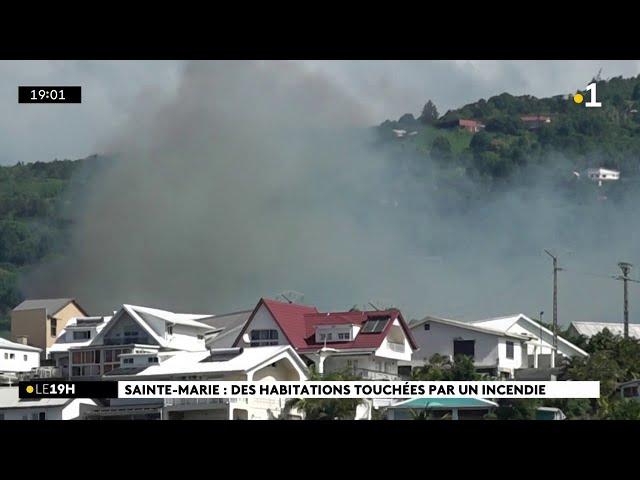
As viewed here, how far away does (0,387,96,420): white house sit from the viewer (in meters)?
10.7

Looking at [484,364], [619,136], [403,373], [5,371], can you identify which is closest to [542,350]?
[484,364]

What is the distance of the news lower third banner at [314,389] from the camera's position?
8.66 m

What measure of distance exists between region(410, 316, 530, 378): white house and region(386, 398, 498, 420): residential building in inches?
135

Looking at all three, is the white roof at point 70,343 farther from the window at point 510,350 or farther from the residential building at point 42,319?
the window at point 510,350

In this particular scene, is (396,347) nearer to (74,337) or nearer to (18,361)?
(74,337)

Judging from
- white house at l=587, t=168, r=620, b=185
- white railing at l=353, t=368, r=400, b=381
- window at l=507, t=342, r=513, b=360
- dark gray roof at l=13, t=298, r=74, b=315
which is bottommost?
white railing at l=353, t=368, r=400, b=381

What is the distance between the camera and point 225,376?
11.9m

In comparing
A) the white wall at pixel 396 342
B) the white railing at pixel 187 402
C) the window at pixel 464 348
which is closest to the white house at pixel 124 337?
the white wall at pixel 396 342

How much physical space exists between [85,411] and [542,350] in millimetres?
5777

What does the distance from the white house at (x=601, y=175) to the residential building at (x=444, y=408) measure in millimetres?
2743

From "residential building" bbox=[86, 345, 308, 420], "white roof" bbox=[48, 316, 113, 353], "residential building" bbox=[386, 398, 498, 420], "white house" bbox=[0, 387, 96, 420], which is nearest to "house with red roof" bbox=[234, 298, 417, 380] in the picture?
"residential building" bbox=[86, 345, 308, 420]

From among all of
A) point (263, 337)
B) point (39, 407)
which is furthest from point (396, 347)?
point (39, 407)

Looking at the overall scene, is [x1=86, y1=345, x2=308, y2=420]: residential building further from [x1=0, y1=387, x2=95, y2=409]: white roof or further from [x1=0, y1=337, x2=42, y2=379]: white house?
[x1=0, y1=337, x2=42, y2=379]: white house

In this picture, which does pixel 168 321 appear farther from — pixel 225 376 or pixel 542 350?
pixel 542 350
